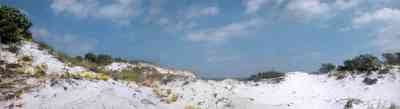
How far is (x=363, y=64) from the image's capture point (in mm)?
20969

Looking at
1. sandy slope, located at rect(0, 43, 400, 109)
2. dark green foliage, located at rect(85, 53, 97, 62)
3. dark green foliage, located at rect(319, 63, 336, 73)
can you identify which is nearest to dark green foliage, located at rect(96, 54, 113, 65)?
dark green foliage, located at rect(85, 53, 97, 62)

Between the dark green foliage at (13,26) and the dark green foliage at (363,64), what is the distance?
19.2 meters

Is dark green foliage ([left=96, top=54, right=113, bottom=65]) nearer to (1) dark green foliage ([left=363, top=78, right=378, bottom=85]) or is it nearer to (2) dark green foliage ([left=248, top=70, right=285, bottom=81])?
(2) dark green foliage ([left=248, top=70, right=285, bottom=81])

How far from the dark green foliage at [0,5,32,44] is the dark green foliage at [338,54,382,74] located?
1923 centimetres

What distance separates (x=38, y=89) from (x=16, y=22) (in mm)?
12191

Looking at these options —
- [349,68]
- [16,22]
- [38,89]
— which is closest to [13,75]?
[38,89]

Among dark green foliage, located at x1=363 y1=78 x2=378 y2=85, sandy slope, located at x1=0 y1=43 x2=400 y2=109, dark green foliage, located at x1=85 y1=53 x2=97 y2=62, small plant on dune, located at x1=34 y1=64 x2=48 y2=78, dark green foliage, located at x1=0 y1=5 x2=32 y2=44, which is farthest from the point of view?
dark green foliage, located at x1=85 y1=53 x2=97 y2=62

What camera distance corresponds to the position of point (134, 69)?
3384 centimetres

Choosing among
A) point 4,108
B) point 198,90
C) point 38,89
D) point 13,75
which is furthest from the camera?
point 198,90

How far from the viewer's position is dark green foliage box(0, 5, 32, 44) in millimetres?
22744

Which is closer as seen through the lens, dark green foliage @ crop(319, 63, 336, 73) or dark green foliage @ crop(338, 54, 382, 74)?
dark green foliage @ crop(338, 54, 382, 74)

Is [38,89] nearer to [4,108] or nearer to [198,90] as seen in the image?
[4,108]

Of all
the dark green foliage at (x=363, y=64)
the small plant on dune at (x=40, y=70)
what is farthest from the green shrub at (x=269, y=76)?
the small plant on dune at (x=40, y=70)

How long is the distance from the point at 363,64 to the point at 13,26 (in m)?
19.9
